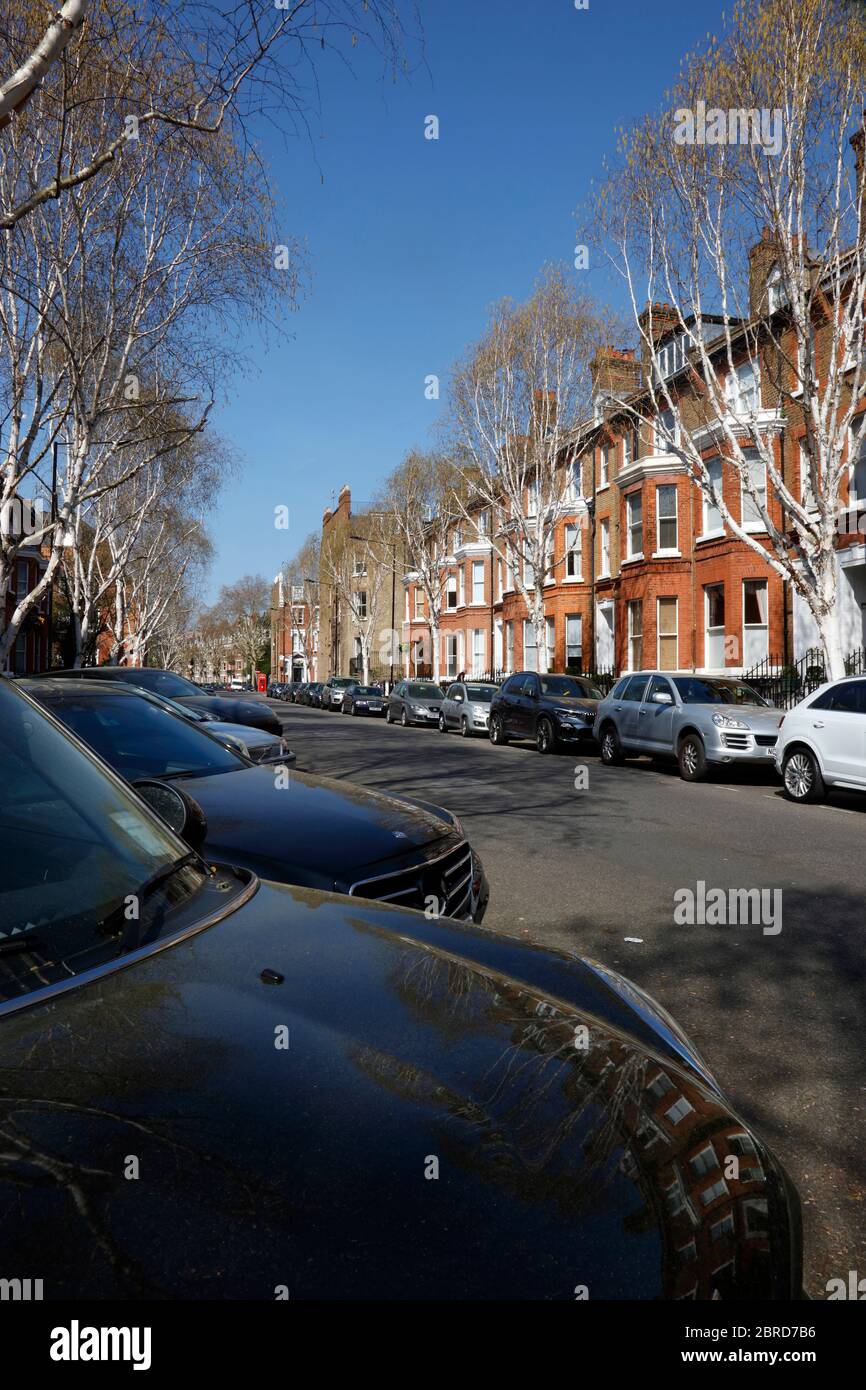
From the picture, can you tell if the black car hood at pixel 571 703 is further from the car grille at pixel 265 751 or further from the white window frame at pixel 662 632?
the car grille at pixel 265 751

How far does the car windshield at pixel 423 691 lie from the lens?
112 ft

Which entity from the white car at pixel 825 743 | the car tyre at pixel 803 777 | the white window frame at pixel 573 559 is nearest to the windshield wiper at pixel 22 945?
the white car at pixel 825 743

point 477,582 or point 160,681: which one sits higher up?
point 477,582

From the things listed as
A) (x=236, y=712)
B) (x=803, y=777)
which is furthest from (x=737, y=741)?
(x=236, y=712)

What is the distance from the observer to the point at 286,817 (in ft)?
A: 13.8

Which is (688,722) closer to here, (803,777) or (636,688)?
(636,688)

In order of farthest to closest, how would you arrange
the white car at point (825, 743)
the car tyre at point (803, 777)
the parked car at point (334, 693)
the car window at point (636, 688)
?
the parked car at point (334, 693)
the car window at point (636, 688)
the car tyre at point (803, 777)
the white car at point (825, 743)

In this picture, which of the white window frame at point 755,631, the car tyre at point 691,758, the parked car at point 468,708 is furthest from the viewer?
the parked car at point 468,708

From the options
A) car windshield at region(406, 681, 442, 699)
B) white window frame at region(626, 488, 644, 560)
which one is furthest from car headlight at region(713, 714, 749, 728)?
car windshield at region(406, 681, 442, 699)

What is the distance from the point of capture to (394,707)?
117 feet

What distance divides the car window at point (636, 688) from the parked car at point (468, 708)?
9137 millimetres

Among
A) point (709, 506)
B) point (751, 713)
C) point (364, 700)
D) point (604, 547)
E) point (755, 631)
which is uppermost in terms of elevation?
point (709, 506)

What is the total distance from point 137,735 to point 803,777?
30.3 ft
